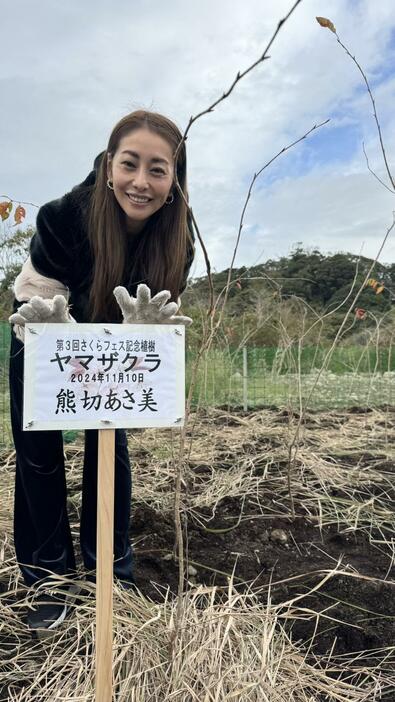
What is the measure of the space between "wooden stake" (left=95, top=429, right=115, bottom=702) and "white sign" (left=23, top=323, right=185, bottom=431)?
0.21 feet

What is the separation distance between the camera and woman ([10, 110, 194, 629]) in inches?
54.7

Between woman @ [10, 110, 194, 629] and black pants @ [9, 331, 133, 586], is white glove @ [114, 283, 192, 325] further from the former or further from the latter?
black pants @ [9, 331, 133, 586]

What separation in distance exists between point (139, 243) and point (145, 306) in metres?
0.52

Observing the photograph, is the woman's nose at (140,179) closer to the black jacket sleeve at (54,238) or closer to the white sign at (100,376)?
the black jacket sleeve at (54,238)

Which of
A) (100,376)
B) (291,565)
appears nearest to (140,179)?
(100,376)

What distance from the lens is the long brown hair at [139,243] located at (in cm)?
141

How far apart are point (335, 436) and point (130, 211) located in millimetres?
2862

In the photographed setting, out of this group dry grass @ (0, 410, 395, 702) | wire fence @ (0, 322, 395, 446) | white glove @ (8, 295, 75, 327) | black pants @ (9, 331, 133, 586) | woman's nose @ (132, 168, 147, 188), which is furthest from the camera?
wire fence @ (0, 322, 395, 446)

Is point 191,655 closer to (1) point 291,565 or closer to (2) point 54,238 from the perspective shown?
(1) point 291,565

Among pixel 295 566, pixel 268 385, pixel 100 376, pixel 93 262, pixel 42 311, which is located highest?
pixel 93 262

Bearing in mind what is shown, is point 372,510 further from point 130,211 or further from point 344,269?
point 344,269

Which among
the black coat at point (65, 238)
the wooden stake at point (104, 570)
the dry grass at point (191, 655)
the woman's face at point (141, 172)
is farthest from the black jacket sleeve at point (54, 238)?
the dry grass at point (191, 655)

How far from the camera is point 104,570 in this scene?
1.04 metres

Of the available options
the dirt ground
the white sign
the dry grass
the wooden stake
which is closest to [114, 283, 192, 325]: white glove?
the white sign
